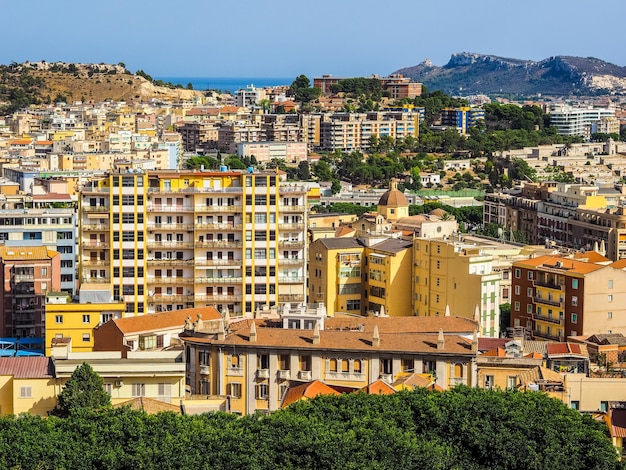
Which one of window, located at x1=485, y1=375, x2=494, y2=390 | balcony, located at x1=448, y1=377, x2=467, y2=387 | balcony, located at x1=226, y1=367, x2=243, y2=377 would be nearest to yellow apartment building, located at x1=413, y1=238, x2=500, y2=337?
window, located at x1=485, y1=375, x2=494, y2=390

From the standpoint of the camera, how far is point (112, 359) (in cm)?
3306

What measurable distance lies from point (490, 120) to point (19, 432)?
122 meters

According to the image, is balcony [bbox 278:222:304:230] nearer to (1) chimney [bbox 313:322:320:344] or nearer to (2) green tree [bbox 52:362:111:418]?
(1) chimney [bbox 313:322:320:344]

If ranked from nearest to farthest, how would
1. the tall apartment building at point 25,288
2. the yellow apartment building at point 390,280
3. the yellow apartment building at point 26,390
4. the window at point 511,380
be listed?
the yellow apartment building at point 26,390 → the window at point 511,380 → the tall apartment building at point 25,288 → the yellow apartment building at point 390,280

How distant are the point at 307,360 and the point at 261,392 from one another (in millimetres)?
1295

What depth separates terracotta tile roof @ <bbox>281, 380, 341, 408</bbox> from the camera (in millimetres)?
32625

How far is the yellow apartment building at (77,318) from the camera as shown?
4031 cm

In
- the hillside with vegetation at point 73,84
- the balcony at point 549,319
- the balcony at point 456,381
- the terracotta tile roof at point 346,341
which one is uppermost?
the hillside with vegetation at point 73,84

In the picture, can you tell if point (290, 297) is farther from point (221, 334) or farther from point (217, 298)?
point (221, 334)

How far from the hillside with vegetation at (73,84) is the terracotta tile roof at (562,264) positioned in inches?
4027

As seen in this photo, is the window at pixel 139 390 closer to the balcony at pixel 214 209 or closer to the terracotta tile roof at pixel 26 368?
the terracotta tile roof at pixel 26 368

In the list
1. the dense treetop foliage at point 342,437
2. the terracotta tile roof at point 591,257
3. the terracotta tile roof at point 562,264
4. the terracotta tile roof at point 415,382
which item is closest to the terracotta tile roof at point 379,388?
the terracotta tile roof at point 415,382

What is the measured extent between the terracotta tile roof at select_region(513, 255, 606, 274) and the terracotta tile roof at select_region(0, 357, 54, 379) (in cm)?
1909

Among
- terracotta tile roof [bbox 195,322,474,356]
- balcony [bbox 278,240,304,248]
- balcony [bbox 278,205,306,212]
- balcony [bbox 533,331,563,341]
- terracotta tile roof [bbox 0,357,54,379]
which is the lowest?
balcony [bbox 533,331,563,341]
